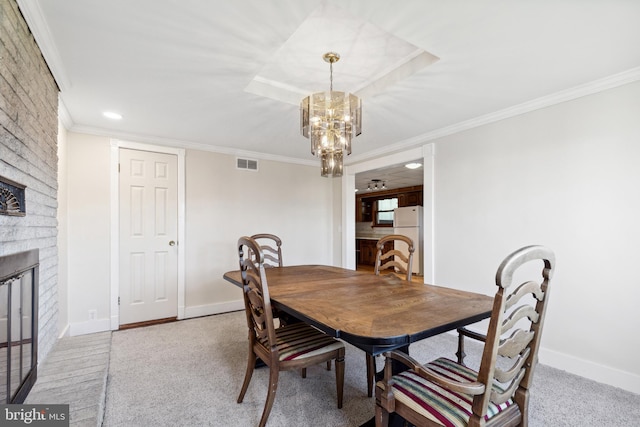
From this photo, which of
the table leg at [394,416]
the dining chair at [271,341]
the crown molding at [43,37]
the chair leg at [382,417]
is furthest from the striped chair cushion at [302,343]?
the crown molding at [43,37]

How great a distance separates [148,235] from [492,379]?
3.69 meters

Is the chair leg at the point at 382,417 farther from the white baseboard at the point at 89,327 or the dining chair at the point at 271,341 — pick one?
the white baseboard at the point at 89,327

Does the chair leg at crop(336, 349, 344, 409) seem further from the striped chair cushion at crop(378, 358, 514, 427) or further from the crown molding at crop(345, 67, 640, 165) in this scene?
the crown molding at crop(345, 67, 640, 165)

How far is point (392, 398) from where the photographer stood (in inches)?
50.4

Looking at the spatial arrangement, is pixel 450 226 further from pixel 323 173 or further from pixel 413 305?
pixel 413 305

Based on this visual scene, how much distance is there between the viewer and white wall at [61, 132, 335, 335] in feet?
10.5

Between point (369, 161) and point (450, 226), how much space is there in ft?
5.06

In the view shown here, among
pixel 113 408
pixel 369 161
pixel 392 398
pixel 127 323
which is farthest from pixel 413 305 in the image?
pixel 127 323

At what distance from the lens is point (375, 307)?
154cm

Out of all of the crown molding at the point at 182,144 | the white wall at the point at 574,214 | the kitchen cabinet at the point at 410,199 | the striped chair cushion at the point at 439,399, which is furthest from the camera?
the kitchen cabinet at the point at 410,199

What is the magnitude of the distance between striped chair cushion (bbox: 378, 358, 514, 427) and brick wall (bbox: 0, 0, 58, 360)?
72.4 inches

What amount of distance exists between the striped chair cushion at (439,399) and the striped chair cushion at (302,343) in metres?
0.53

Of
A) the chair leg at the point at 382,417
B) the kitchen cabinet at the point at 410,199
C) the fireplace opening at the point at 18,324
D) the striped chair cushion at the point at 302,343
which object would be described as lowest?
the chair leg at the point at 382,417

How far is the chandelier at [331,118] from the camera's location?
208 cm
